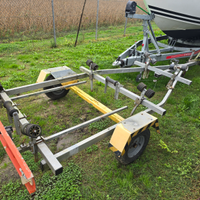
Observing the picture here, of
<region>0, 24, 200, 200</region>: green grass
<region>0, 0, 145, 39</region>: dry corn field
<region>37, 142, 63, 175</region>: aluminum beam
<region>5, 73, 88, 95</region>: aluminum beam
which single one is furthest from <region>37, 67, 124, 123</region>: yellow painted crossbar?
<region>0, 0, 145, 39</region>: dry corn field

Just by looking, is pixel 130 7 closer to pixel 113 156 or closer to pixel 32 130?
pixel 113 156

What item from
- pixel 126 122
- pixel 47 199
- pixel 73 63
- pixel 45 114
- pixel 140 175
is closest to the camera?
pixel 47 199

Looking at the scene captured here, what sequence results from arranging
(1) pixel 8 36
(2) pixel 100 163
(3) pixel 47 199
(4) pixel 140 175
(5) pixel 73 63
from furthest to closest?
(1) pixel 8 36, (5) pixel 73 63, (2) pixel 100 163, (4) pixel 140 175, (3) pixel 47 199

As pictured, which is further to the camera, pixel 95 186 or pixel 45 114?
pixel 45 114

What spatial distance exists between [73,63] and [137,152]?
470 centimetres

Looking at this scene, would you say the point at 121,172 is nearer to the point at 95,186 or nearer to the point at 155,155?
the point at 95,186

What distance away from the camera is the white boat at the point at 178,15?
545 centimetres

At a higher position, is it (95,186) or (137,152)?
(137,152)

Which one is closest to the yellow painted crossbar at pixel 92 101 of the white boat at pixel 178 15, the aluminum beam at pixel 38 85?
the aluminum beam at pixel 38 85

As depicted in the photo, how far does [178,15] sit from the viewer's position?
5703 mm

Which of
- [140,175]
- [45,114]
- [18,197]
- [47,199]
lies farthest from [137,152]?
[45,114]

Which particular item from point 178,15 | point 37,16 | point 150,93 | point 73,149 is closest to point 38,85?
point 73,149

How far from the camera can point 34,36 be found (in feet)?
31.4

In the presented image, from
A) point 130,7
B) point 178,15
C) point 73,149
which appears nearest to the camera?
point 73,149
